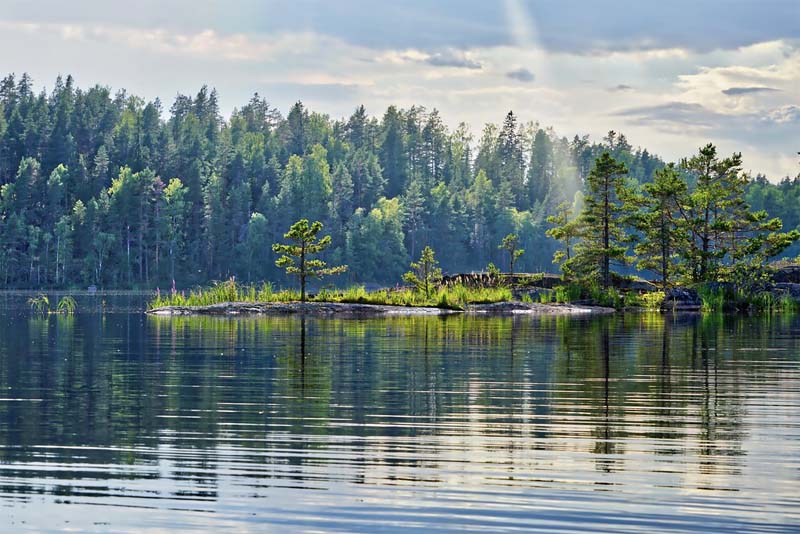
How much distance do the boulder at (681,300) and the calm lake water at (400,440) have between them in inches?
1238

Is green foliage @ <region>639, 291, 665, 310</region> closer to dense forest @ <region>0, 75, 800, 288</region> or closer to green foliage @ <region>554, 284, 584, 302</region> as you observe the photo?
green foliage @ <region>554, 284, 584, 302</region>

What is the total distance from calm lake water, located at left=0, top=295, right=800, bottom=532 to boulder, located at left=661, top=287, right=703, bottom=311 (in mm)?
31457

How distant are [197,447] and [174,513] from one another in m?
3.57

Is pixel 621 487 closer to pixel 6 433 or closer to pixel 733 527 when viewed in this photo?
pixel 733 527

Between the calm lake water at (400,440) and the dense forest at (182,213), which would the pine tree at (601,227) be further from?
the dense forest at (182,213)

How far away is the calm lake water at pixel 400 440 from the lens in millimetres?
10672

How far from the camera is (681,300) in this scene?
62.5 metres

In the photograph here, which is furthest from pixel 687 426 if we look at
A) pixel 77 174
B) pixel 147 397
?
pixel 77 174

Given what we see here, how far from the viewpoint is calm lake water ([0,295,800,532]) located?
10672mm

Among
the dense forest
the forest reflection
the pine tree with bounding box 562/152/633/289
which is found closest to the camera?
the forest reflection

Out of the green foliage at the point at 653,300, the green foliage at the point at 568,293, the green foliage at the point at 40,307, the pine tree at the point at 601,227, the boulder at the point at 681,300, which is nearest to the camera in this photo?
the green foliage at the point at 653,300

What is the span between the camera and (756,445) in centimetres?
1448

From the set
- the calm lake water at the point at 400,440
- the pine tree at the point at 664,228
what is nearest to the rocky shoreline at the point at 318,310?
the pine tree at the point at 664,228

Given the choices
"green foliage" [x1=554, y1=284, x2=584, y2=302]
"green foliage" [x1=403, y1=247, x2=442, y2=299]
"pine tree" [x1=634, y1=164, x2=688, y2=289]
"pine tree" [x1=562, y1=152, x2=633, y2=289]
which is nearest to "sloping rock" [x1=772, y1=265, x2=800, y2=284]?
"pine tree" [x1=634, y1=164, x2=688, y2=289]
